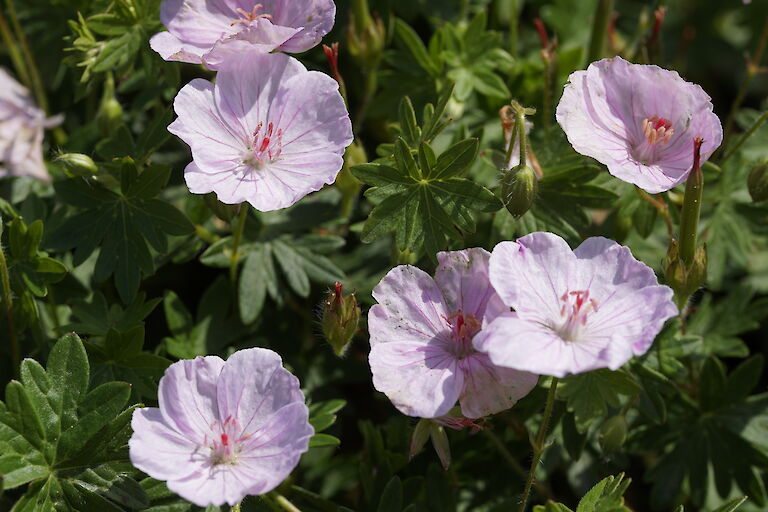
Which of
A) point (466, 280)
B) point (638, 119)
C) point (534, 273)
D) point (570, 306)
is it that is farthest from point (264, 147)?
point (638, 119)

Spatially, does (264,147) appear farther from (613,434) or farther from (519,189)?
(613,434)

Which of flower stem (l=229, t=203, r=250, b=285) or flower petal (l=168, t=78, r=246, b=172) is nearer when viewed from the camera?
flower petal (l=168, t=78, r=246, b=172)

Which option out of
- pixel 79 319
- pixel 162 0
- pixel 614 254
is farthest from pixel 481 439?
pixel 162 0

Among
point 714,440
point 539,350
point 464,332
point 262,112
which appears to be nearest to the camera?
point 539,350

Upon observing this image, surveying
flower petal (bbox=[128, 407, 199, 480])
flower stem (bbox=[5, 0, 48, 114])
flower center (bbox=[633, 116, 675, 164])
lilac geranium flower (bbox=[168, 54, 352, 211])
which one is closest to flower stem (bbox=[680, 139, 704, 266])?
flower center (bbox=[633, 116, 675, 164])

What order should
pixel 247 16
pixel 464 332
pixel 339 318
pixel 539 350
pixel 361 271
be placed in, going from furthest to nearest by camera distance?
1. pixel 361 271
2. pixel 247 16
3. pixel 339 318
4. pixel 464 332
5. pixel 539 350

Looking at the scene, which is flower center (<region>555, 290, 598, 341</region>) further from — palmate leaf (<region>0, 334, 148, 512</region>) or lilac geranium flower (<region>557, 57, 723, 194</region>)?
palmate leaf (<region>0, 334, 148, 512</region>)

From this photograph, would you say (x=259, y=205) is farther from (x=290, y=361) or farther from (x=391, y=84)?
(x=391, y=84)
